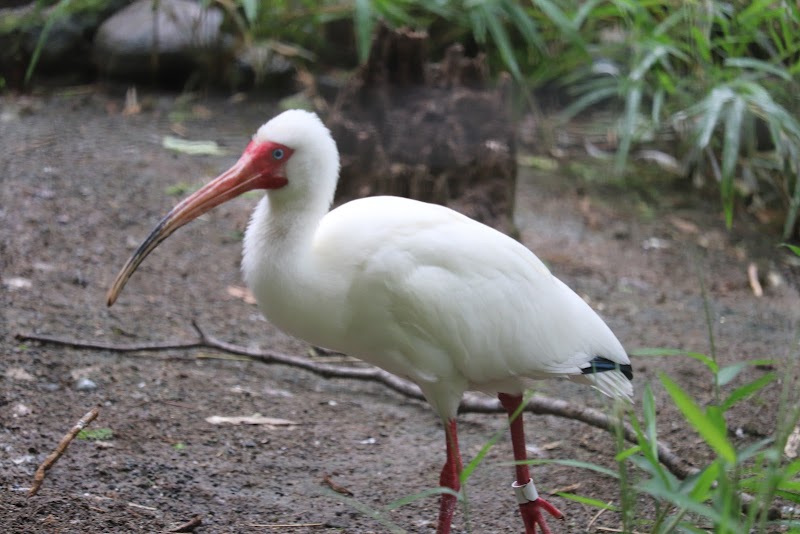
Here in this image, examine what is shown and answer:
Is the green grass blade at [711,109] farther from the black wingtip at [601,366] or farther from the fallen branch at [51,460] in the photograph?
the fallen branch at [51,460]

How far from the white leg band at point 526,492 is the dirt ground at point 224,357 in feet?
0.69

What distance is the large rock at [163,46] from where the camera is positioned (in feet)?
26.2

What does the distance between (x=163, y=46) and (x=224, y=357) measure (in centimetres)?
425

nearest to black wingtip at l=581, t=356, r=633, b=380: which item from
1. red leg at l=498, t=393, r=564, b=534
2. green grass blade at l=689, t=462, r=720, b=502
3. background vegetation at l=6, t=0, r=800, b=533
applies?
red leg at l=498, t=393, r=564, b=534

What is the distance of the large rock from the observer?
26.2 ft

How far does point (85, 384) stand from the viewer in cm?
405

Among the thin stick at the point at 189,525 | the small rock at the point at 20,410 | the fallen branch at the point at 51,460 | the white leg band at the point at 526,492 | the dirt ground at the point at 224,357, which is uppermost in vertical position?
the fallen branch at the point at 51,460

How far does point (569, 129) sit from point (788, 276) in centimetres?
281

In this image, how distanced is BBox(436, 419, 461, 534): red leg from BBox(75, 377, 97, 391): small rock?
1602mm

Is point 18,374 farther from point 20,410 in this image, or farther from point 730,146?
point 730,146

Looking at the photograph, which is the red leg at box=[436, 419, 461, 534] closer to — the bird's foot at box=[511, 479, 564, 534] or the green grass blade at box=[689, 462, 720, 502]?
the bird's foot at box=[511, 479, 564, 534]

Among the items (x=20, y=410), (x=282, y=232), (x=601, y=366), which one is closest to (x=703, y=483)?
(x=601, y=366)

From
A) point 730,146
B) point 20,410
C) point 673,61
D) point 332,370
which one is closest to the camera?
point 20,410

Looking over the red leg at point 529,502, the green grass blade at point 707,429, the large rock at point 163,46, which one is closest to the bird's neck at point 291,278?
the red leg at point 529,502
